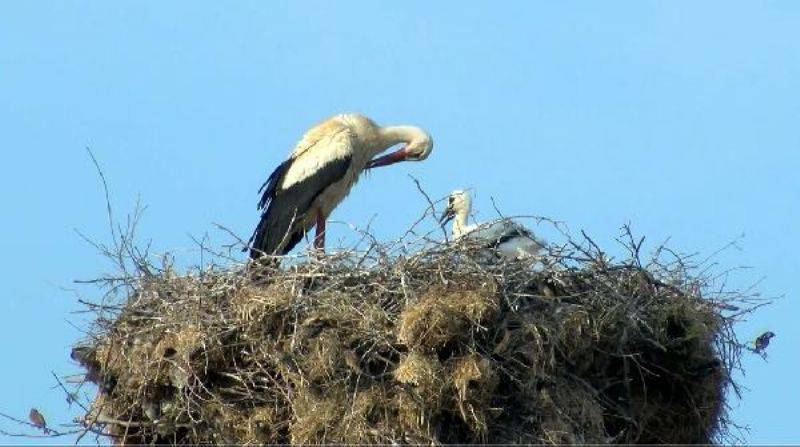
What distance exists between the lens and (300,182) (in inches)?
434

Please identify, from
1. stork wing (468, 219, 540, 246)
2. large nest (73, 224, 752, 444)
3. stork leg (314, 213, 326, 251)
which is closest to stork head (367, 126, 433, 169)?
stork leg (314, 213, 326, 251)

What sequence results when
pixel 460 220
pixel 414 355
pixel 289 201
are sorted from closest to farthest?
pixel 414 355 → pixel 460 220 → pixel 289 201

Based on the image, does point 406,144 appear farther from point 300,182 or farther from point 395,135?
point 300,182

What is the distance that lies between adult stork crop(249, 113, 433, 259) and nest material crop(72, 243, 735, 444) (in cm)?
190

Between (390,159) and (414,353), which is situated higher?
(390,159)

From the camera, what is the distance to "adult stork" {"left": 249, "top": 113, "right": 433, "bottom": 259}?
35.9 ft

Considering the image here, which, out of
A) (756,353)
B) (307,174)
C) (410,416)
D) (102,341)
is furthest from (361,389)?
(307,174)

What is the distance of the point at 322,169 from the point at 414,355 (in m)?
2.88

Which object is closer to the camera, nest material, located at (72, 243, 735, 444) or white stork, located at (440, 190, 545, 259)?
nest material, located at (72, 243, 735, 444)

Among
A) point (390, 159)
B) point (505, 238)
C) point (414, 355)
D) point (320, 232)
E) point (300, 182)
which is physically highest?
point (390, 159)

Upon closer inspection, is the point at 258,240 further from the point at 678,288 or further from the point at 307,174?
the point at 678,288

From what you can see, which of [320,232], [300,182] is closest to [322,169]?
[300,182]

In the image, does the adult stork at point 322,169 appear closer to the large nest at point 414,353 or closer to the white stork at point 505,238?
the white stork at point 505,238

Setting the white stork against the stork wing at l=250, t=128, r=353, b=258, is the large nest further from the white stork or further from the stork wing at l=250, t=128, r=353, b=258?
the stork wing at l=250, t=128, r=353, b=258
